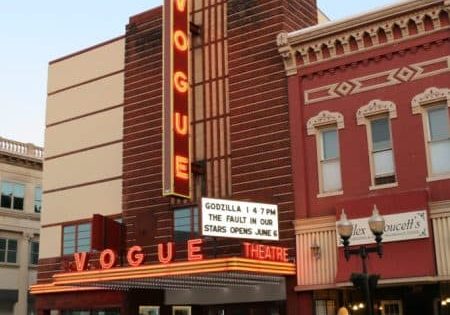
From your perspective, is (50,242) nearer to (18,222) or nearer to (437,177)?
(437,177)

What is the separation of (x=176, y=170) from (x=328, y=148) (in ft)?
18.8

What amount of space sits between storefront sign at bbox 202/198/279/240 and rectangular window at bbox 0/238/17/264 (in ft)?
105

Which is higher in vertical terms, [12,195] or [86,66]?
[86,66]

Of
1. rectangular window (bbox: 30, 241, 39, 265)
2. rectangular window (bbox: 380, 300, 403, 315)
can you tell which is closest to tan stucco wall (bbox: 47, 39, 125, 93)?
rectangular window (bbox: 380, 300, 403, 315)

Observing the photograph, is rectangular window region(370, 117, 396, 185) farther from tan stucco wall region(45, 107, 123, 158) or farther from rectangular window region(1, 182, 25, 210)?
rectangular window region(1, 182, 25, 210)

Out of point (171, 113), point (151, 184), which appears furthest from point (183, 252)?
point (171, 113)

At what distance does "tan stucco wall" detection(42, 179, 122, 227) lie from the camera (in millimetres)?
29609

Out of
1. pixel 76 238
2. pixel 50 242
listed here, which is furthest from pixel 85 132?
pixel 50 242

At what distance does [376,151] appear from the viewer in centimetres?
2317

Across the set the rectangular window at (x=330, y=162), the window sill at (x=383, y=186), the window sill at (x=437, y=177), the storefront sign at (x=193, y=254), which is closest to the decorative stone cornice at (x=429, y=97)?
the window sill at (x=437, y=177)

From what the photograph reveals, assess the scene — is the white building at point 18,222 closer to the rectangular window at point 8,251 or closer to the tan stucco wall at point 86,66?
the rectangular window at point 8,251

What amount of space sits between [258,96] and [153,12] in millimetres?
7621

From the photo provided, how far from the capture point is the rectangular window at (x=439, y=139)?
71.5 feet

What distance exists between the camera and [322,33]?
24375 millimetres
